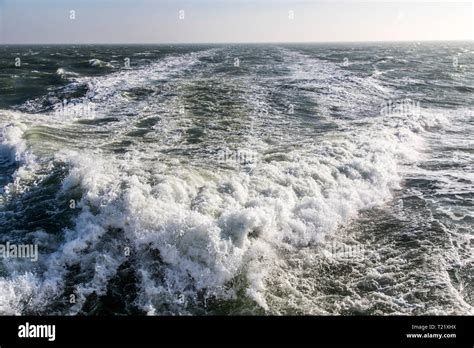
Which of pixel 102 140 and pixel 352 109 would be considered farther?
pixel 352 109

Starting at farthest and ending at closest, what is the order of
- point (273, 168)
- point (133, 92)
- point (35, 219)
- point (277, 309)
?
point (133, 92) → point (273, 168) → point (35, 219) → point (277, 309)

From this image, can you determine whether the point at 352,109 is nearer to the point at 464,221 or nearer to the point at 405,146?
the point at 405,146

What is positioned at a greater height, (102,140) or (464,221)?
(102,140)

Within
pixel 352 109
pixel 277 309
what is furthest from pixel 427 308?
pixel 352 109

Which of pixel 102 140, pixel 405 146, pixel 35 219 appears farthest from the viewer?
pixel 405 146
